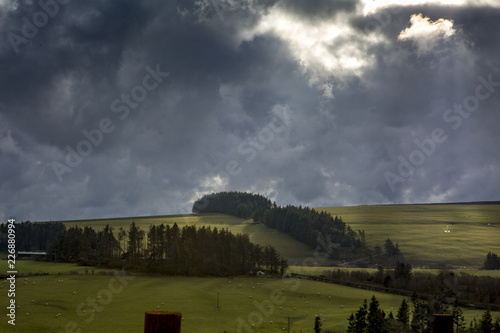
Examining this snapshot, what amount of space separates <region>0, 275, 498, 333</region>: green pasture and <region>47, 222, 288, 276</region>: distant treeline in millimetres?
12152

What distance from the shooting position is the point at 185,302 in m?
103

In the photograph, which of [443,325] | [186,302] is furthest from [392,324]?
[443,325]

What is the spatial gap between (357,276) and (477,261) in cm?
7724

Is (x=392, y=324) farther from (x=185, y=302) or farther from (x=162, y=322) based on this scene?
(x=162, y=322)

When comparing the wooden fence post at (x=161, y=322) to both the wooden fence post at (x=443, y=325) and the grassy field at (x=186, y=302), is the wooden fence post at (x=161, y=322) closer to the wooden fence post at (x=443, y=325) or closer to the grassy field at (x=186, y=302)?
the wooden fence post at (x=443, y=325)

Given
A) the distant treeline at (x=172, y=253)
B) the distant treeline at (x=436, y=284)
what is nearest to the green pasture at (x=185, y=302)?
the distant treeline at (x=436, y=284)

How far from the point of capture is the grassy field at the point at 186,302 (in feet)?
270

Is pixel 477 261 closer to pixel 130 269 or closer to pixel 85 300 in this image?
pixel 130 269

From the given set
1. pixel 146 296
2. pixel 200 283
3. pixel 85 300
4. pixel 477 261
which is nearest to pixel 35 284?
pixel 85 300

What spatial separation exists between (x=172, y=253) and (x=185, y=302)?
52917mm

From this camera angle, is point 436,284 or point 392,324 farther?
point 436,284

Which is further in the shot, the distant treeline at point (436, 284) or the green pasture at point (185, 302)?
the distant treeline at point (436, 284)

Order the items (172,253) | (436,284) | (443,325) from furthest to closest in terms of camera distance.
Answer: (172,253), (436,284), (443,325)

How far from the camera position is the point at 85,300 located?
101 metres
